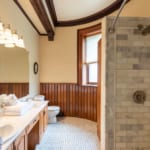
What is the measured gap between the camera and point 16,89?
10.8 feet

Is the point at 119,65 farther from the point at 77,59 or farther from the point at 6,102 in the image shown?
the point at 77,59

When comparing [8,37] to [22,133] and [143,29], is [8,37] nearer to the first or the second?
[22,133]

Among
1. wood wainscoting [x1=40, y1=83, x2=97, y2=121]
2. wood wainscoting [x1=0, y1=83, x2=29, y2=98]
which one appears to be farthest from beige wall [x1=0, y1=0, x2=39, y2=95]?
wood wainscoting [x1=40, y1=83, x2=97, y2=121]

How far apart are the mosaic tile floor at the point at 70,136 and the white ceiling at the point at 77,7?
2744 mm

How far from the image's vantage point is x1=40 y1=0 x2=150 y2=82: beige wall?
5152mm

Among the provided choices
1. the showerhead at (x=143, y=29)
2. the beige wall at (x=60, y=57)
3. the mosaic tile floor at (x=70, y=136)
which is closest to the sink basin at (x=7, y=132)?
the mosaic tile floor at (x=70, y=136)

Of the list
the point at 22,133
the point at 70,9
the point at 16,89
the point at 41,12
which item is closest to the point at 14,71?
the point at 16,89

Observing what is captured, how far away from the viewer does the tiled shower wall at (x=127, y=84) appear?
2.02 m

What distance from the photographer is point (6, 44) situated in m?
2.89

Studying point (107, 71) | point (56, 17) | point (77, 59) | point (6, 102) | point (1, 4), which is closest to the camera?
point (107, 71)

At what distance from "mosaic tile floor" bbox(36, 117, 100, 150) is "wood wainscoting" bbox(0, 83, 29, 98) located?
3.17 ft

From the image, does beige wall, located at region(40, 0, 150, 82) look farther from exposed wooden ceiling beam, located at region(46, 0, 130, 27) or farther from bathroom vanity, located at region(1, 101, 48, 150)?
bathroom vanity, located at region(1, 101, 48, 150)

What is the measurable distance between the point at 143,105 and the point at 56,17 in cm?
351

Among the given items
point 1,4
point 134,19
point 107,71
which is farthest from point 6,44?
point 134,19
